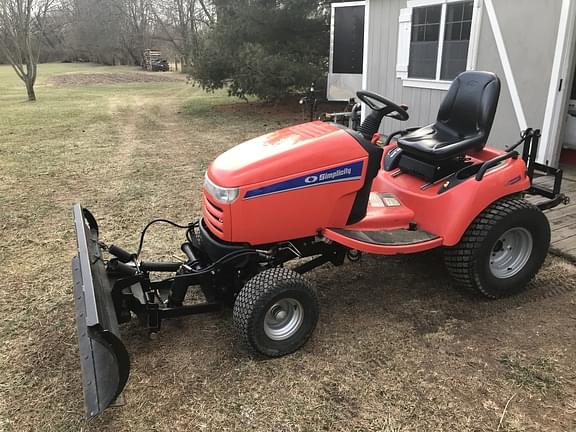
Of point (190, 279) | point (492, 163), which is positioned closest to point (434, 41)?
point (492, 163)

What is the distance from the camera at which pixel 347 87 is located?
9406 millimetres

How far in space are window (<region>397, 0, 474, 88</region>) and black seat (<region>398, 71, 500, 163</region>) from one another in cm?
320

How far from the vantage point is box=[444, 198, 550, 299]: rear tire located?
2.86 meters

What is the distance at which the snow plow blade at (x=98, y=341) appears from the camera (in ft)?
6.42

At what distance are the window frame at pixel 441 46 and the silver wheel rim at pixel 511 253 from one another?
3.61 meters

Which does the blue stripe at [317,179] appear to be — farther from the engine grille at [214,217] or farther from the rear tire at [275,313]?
the rear tire at [275,313]

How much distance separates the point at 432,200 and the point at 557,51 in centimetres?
320

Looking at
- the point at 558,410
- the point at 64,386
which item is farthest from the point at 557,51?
the point at 64,386

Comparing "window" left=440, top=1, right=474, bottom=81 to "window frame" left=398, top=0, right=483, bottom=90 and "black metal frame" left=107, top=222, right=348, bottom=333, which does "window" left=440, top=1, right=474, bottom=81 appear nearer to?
"window frame" left=398, top=0, right=483, bottom=90

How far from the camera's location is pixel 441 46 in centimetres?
651

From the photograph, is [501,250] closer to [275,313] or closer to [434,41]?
[275,313]

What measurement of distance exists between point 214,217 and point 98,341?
2.95 ft

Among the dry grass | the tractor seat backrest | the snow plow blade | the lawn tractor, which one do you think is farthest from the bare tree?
the snow plow blade

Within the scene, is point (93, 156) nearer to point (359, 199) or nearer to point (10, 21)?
point (359, 199)
